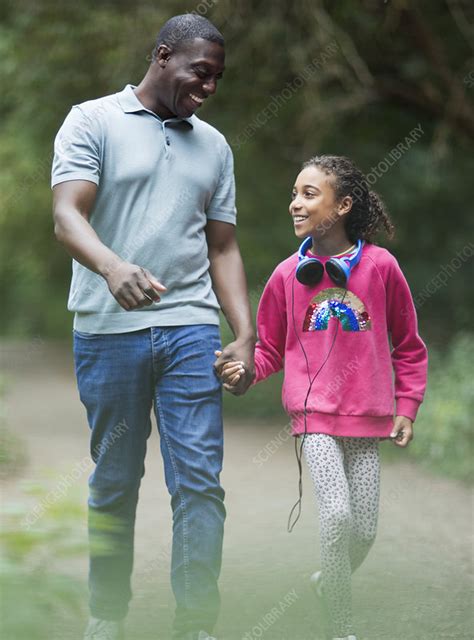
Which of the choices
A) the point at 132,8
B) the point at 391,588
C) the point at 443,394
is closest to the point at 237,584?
the point at 391,588

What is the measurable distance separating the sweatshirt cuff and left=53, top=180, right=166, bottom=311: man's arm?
43.4 inches

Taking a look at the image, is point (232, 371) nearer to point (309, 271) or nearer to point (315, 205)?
point (309, 271)

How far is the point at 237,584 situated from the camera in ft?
17.2

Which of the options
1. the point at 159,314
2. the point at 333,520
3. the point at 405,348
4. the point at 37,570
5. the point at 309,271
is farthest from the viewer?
the point at 405,348

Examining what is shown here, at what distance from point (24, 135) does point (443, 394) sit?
8.62m

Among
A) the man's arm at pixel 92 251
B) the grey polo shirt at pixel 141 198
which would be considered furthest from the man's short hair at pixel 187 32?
the man's arm at pixel 92 251

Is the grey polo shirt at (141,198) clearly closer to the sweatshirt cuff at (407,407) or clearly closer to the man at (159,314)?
the man at (159,314)

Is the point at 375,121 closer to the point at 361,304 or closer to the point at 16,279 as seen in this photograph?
the point at 361,304

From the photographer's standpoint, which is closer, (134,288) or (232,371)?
(134,288)

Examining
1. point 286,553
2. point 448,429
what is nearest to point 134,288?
point 286,553

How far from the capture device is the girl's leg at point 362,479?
4094 millimetres

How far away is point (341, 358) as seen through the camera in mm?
4031

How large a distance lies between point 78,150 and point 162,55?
422 millimetres

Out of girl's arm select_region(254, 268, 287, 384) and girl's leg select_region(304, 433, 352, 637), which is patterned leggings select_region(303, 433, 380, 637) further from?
girl's arm select_region(254, 268, 287, 384)
